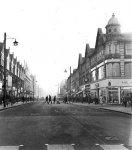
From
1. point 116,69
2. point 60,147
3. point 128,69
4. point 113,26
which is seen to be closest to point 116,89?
point 116,69

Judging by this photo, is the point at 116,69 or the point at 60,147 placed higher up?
the point at 116,69

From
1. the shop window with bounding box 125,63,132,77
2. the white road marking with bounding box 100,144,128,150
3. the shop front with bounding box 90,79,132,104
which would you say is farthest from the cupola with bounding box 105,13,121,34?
the white road marking with bounding box 100,144,128,150

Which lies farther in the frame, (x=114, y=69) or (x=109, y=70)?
(x=109, y=70)

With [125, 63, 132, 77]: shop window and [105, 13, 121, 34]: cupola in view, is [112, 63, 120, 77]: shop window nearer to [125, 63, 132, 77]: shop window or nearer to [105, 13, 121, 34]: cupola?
[125, 63, 132, 77]: shop window

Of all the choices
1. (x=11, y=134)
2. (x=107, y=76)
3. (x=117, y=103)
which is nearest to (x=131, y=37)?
(x=107, y=76)

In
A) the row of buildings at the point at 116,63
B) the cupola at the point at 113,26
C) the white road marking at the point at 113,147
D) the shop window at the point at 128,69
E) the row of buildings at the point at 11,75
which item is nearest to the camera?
the white road marking at the point at 113,147

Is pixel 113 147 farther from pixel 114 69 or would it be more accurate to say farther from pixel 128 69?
pixel 128 69

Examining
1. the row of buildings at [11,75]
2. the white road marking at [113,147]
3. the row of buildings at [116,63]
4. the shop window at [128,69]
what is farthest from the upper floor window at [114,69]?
the white road marking at [113,147]

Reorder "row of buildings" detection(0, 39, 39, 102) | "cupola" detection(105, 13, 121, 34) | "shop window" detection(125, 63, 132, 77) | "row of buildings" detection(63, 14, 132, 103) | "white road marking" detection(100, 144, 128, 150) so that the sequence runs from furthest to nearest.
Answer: "row of buildings" detection(0, 39, 39, 102) → "cupola" detection(105, 13, 121, 34) → "shop window" detection(125, 63, 132, 77) → "row of buildings" detection(63, 14, 132, 103) → "white road marking" detection(100, 144, 128, 150)

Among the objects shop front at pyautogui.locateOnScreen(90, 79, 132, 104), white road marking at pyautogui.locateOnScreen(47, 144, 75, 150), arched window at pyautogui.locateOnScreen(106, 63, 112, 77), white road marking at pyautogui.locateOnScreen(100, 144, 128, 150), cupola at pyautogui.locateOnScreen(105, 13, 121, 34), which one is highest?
cupola at pyautogui.locateOnScreen(105, 13, 121, 34)

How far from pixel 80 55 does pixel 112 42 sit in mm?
33672

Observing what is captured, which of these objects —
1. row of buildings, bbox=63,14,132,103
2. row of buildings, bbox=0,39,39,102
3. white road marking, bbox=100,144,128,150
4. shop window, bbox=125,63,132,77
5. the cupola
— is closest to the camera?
white road marking, bbox=100,144,128,150

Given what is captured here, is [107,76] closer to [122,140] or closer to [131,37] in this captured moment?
[131,37]

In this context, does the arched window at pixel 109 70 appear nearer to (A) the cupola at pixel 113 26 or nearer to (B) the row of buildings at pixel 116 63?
(B) the row of buildings at pixel 116 63
